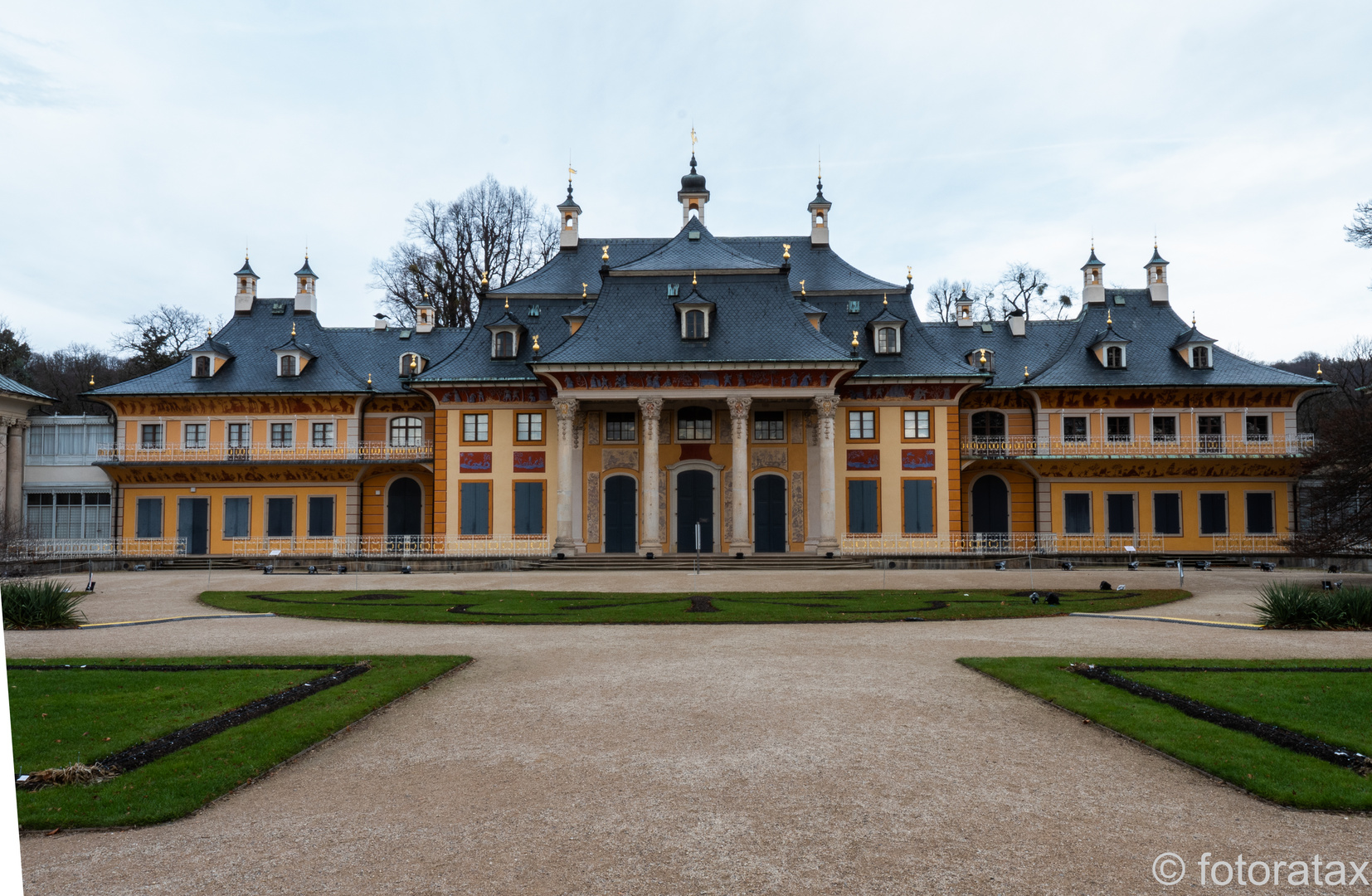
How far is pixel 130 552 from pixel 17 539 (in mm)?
5370

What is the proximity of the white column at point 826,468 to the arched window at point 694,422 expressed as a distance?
4.76 metres

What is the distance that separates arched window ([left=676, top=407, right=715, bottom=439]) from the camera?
38.2 metres

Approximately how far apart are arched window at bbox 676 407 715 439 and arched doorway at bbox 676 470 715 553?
156 centimetres

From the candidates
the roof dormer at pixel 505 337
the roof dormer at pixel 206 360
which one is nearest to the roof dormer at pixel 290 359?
the roof dormer at pixel 206 360

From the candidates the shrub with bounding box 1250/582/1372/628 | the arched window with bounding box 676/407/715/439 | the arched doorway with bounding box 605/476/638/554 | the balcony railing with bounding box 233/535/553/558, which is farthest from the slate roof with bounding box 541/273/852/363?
the shrub with bounding box 1250/582/1372/628

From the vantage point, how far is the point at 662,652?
14016 mm

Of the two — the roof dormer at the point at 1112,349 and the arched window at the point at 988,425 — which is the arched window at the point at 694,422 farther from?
the roof dormer at the point at 1112,349

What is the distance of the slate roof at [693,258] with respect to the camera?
38.6 meters

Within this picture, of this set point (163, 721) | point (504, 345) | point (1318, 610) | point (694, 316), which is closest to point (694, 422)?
point (694, 316)

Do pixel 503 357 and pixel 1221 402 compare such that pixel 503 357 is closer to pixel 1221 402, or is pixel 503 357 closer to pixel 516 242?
pixel 516 242

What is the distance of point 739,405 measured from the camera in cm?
3566

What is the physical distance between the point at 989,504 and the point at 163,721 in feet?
122

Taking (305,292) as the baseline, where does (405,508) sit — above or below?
below

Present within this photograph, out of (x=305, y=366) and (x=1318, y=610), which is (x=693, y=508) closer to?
(x=305, y=366)
